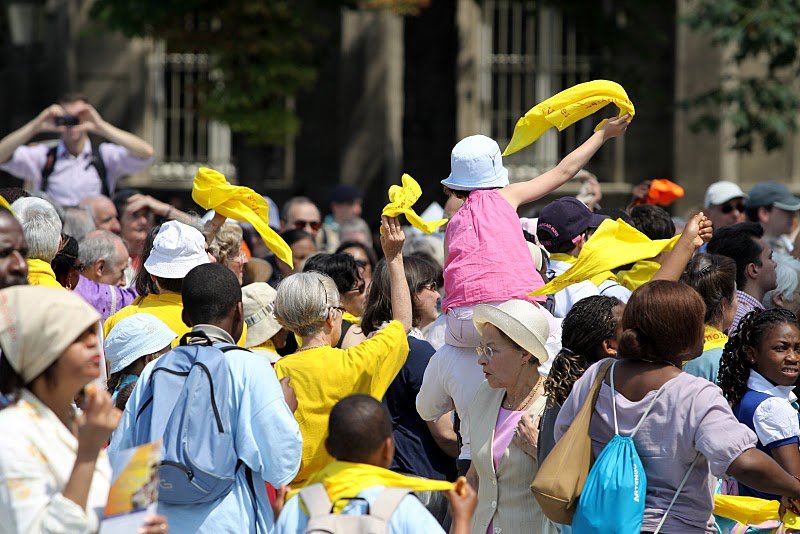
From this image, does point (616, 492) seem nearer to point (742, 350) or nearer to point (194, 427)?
point (194, 427)

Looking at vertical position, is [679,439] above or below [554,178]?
below

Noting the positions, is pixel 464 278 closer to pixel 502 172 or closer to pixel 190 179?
pixel 502 172

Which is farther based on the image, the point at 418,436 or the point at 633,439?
the point at 418,436

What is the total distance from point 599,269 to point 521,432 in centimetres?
116

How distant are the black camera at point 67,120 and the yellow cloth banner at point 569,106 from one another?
4.59m

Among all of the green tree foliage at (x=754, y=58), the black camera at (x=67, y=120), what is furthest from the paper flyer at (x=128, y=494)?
the green tree foliage at (x=754, y=58)

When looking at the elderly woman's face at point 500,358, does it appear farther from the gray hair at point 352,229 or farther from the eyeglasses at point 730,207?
the gray hair at point 352,229

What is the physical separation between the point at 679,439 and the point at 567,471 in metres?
0.37

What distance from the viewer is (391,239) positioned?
→ 5.61 meters

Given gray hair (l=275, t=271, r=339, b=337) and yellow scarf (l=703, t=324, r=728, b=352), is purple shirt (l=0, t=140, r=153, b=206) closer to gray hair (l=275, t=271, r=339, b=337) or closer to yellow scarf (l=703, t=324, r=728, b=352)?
gray hair (l=275, t=271, r=339, b=337)

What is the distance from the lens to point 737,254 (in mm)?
7066

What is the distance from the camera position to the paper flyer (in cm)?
350

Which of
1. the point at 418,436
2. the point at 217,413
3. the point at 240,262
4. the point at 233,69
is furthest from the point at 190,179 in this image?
the point at 217,413

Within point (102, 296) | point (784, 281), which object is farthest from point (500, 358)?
point (784, 281)
